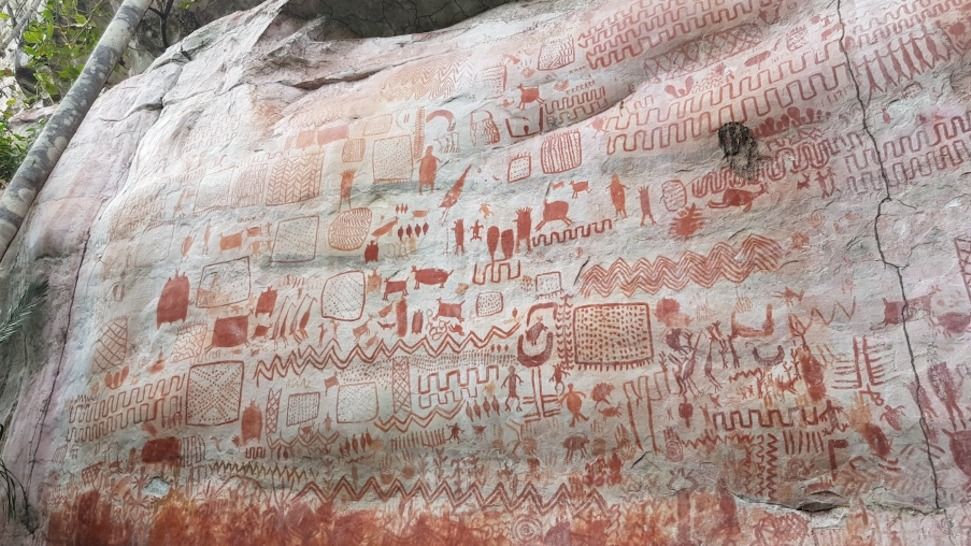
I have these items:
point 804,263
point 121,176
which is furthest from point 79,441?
point 804,263

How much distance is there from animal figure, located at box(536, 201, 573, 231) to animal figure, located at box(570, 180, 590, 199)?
0.07 metres

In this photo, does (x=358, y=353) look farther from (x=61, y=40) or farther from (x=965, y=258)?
(x=61, y=40)

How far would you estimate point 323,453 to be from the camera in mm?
3342

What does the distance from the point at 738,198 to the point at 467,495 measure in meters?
1.69

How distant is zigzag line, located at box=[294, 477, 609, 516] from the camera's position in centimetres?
285

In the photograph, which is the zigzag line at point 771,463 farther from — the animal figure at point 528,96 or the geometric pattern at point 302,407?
the animal figure at point 528,96

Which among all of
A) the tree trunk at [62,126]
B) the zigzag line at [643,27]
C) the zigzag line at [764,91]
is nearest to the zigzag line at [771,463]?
the zigzag line at [764,91]

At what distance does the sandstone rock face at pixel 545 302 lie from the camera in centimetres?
265

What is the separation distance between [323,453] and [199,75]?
345cm

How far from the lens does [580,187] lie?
11.8 ft

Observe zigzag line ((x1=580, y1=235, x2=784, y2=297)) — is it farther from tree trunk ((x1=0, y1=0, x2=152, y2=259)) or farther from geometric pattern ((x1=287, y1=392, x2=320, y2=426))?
tree trunk ((x1=0, y1=0, x2=152, y2=259))

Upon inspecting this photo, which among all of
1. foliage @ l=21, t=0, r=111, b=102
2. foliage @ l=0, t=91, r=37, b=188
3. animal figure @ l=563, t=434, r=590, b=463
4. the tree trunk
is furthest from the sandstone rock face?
foliage @ l=21, t=0, r=111, b=102

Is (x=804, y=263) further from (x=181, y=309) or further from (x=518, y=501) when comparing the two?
(x=181, y=309)

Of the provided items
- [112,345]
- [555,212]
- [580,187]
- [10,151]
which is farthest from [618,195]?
[10,151]
